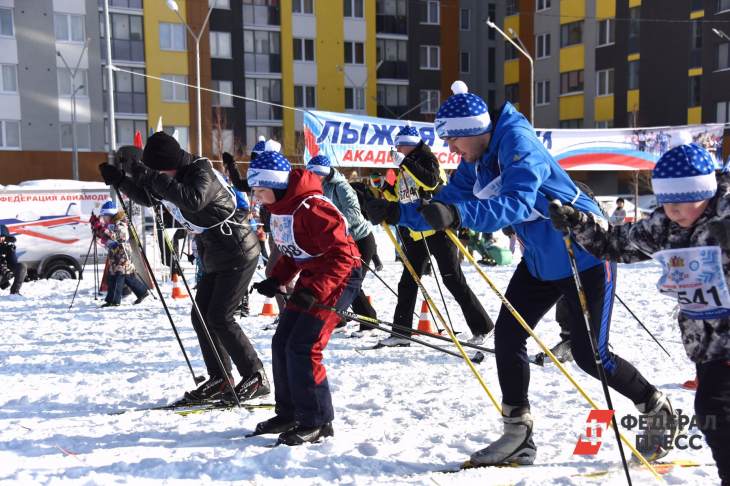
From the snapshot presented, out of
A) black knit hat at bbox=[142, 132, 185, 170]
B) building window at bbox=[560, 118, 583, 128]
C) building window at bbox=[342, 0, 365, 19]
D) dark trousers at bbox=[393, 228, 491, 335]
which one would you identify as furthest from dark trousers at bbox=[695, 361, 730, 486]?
building window at bbox=[560, 118, 583, 128]

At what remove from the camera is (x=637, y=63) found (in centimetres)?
3997

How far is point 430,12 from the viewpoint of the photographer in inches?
1714

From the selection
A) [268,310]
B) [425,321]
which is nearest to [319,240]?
[425,321]

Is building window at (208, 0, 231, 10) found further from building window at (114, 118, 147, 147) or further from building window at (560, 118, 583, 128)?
building window at (560, 118, 583, 128)

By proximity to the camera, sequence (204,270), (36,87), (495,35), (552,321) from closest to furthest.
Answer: (204,270), (552,321), (36,87), (495,35)

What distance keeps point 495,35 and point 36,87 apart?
97.0ft

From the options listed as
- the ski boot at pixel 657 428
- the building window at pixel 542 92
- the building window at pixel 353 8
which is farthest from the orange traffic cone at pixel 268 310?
the building window at pixel 542 92

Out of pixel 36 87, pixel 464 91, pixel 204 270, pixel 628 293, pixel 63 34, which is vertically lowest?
pixel 628 293

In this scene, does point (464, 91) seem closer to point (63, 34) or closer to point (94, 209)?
point (94, 209)

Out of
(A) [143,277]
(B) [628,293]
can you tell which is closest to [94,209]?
(A) [143,277]

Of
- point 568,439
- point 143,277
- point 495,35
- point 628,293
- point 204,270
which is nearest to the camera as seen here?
point 568,439

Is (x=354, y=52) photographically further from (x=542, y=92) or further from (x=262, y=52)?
(x=542, y=92)

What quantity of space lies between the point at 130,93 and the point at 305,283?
117ft

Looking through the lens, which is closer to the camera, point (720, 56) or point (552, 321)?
point (552, 321)
